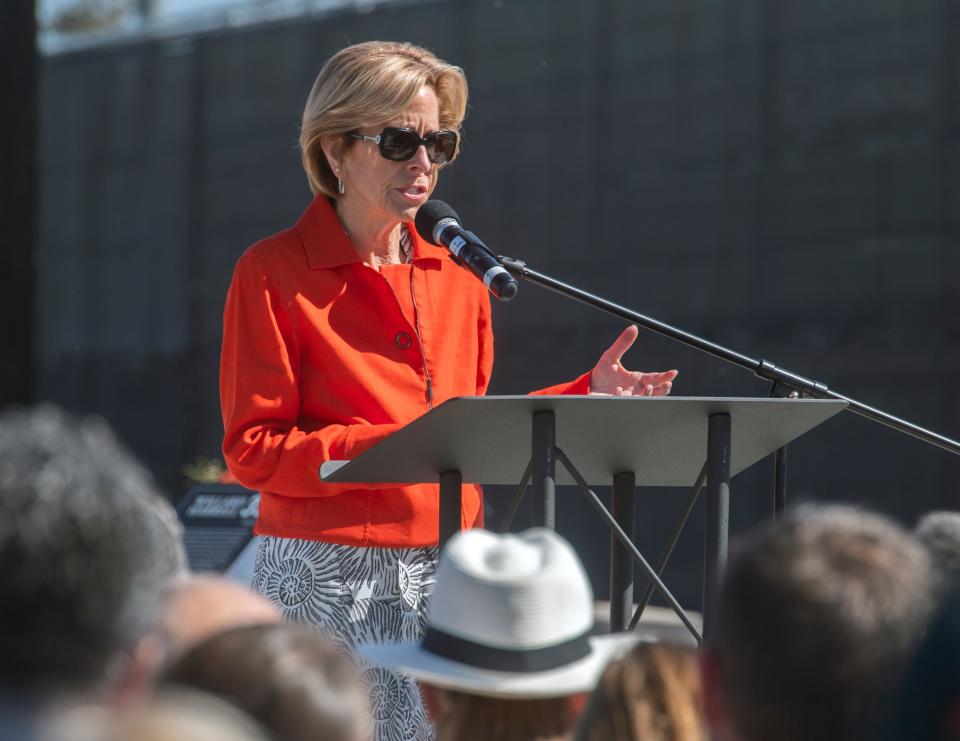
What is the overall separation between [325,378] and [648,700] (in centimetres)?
129

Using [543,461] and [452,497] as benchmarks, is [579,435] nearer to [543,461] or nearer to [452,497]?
[543,461]

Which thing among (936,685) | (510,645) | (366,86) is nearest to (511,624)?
(510,645)

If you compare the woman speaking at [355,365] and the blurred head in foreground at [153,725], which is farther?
the woman speaking at [355,365]

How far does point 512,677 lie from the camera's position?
1.54m

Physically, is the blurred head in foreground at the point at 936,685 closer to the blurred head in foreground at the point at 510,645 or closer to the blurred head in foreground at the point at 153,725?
the blurred head in foreground at the point at 153,725

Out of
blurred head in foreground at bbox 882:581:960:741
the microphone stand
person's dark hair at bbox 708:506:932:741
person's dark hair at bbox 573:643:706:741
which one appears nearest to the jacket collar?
the microphone stand

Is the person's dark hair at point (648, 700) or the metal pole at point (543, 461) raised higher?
the metal pole at point (543, 461)

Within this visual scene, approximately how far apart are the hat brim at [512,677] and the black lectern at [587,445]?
49 cm

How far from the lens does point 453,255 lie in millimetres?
2482

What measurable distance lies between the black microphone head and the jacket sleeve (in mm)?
282

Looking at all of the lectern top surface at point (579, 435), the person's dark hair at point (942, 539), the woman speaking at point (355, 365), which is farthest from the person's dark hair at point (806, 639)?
the woman speaking at point (355, 365)

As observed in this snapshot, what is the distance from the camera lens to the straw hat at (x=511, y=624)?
1.55 metres

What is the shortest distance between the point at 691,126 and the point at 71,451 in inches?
241

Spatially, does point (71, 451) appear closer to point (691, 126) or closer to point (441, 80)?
point (441, 80)
